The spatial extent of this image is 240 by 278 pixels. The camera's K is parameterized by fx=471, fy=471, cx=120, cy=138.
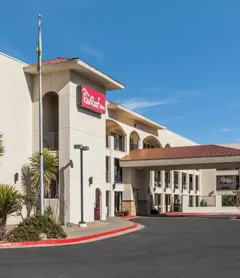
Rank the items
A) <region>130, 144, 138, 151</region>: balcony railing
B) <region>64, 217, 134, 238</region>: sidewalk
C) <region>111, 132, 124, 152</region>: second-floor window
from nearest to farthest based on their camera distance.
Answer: <region>64, 217, 134, 238</region>: sidewalk → <region>111, 132, 124, 152</region>: second-floor window → <region>130, 144, 138, 151</region>: balcony railing

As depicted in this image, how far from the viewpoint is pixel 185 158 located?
126 feet

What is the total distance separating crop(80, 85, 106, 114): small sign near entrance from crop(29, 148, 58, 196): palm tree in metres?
3.88

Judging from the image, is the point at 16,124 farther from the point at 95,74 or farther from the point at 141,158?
the point at 141,158

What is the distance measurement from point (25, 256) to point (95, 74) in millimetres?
17823

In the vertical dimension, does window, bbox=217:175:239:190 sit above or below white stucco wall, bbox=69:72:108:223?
below

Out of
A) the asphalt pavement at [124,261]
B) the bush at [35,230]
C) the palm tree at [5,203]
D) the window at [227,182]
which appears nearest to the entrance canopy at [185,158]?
the asphalt pavement at [124,261]

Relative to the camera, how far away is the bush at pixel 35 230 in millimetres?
17703

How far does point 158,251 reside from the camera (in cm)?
1487

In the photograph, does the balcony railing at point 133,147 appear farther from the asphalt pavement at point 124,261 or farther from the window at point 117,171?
the asphalt pavement at point 124,261

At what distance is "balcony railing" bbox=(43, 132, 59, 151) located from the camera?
95.2 ft

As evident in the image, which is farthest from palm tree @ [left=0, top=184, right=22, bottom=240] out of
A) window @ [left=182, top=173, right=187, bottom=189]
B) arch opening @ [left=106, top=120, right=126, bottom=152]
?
window @ [left=182, top=173, right=187, bottom=189]

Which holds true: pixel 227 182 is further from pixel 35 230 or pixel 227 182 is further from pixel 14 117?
pixel 35 230

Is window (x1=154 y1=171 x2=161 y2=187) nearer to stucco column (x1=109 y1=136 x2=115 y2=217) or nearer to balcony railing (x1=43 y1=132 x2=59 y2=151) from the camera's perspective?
stucco column (x1=109 y1=136 x2=115 y2=217)

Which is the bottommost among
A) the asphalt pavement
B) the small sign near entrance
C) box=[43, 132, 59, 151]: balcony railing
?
the asphalt pavement
